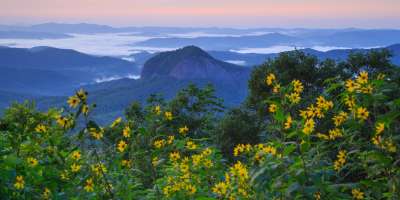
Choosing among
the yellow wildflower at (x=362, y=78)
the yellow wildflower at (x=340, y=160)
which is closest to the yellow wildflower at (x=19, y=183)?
the yellow wildflower at (x=340, y=160)

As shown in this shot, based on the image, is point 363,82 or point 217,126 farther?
point 217,126

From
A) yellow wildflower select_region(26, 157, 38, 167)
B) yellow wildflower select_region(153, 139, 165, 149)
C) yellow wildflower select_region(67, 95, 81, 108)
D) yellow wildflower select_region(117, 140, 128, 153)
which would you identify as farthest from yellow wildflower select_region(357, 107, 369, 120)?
yellow wildflower select_region(26, 157, 38, 167)

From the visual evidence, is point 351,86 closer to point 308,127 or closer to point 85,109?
point 308,127

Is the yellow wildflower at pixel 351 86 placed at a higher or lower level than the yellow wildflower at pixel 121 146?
higher

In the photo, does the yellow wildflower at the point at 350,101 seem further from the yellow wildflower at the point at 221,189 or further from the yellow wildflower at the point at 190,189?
the yellow wildflower at the point at 190,189

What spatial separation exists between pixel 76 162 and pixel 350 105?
265cm


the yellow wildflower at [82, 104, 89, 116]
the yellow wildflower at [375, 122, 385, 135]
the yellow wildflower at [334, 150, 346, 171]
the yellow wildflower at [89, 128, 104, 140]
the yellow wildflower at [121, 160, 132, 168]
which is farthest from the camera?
the yellow wildflower at [121, 160, 132, 168]

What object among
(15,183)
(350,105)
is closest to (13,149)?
(15,183)

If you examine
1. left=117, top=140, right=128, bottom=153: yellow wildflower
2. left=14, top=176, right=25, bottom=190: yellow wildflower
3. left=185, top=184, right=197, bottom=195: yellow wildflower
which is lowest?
left=185, top=184, right=197, bottom=195: yellow wildflower

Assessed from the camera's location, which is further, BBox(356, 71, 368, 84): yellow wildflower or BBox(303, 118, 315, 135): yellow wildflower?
BBox(356, 71, 368, 84): yellow wildflower

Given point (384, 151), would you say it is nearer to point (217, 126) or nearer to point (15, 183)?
point (15, 183)

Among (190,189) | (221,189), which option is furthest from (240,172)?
(190,189)

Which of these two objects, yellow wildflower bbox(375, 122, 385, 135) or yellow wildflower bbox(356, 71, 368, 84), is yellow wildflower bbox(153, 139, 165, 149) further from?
yellow wildflower bbox(375, 122, 385, 135)

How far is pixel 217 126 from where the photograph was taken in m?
33.8
